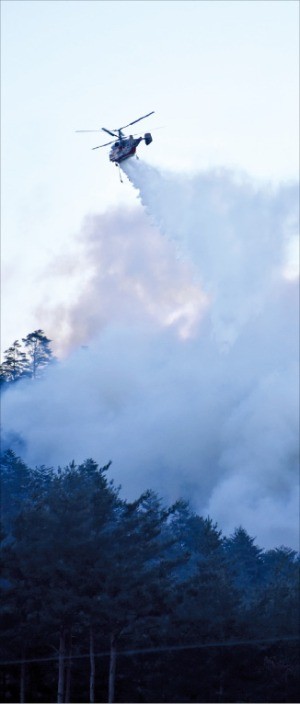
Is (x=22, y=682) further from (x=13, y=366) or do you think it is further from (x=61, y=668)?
(x=13, y=366)

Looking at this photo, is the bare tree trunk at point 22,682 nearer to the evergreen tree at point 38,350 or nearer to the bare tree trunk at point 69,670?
the bare tree trunk at point 69,670

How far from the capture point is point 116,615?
55031 mm

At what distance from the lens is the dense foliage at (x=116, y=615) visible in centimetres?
5422

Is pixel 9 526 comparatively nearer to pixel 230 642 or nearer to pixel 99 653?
pixel 99 653

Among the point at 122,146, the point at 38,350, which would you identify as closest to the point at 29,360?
the point at 38,350

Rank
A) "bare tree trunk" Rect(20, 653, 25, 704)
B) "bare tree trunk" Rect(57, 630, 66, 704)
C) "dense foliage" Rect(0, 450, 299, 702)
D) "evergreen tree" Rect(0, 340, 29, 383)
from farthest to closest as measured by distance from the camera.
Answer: "evergreen tree" Rect(0, 340, 29, 383), "dense foliage" Rect(0, 450, 299, 702), "bare tree trunk" Rect(20, 653, 25, 704), "bare tree trunk" Rect(57, 630, 66, 704)

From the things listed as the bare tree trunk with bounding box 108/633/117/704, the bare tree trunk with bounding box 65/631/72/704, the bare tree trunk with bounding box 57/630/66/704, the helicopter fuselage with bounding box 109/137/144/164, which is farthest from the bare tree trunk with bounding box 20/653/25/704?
the helicopter fuselage with bounding box 109/137/144/164

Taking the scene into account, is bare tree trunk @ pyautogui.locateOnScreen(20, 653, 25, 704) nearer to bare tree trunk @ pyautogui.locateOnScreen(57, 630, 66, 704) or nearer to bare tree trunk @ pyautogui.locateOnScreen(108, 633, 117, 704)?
bare tree trunk @ pyautogui.locateOnScreen(57, 630, 66, 704)

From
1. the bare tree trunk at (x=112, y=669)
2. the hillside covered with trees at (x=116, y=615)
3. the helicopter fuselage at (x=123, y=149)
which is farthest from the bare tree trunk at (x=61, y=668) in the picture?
the helicopter fuselage at (x=123, y=149)

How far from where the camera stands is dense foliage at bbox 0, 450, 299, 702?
2135 inches

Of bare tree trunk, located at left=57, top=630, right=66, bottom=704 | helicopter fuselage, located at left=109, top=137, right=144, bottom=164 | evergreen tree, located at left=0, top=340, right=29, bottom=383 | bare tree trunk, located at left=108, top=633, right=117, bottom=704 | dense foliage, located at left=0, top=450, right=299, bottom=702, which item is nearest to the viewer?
bare tree trunk, located at left=57, top=630, right=66, bottom=704

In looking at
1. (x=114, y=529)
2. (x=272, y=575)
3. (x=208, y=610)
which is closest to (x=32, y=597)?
(x=114, y=529)

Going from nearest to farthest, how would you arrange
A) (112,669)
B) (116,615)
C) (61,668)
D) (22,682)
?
(61,668), (22,682), (116,615), (112,669)

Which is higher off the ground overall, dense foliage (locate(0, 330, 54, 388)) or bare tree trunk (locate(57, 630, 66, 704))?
dense foliage (locate(0, 330, 54, 388))
